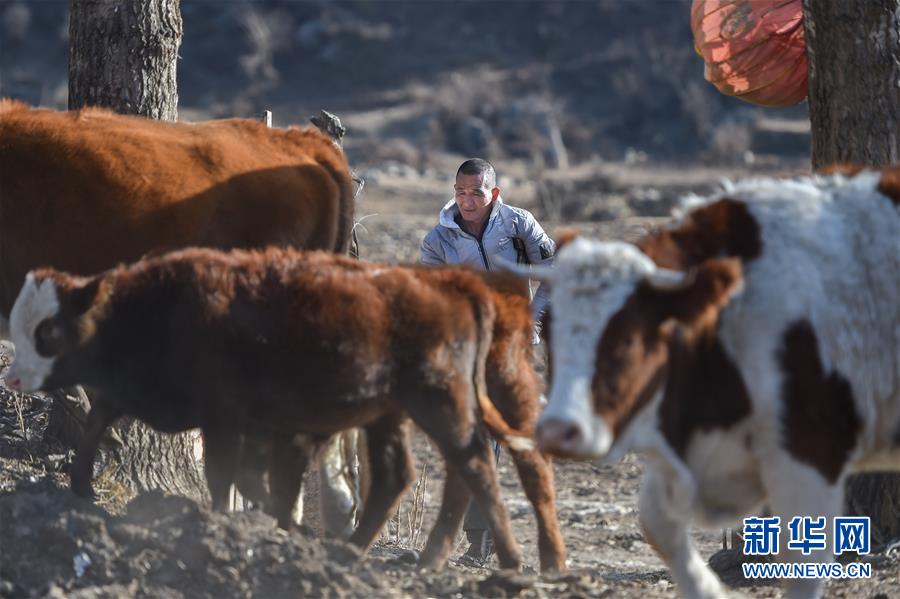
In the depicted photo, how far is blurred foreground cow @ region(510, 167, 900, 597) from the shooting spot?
16.4 feet

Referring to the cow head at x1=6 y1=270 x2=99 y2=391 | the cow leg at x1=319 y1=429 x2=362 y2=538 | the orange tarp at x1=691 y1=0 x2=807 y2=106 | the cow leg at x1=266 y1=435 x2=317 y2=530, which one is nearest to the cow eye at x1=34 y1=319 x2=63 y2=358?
the cow head at x1=6 y1=270 x2=99 y2=391

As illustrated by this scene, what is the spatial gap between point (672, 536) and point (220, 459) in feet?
6.41

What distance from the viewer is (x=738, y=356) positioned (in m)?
5.29

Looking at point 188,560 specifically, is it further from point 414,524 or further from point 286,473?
point 414,524

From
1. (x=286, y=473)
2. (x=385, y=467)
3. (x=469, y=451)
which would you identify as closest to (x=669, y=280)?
(x=469, y=451)

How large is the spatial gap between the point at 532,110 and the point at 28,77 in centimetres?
1302

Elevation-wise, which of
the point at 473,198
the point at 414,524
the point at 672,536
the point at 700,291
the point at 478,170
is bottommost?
the point at 414,524

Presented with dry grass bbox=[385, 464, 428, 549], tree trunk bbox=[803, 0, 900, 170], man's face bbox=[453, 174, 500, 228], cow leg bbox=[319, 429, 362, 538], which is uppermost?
tree trunk bbox=[803, 0, 900, 170]

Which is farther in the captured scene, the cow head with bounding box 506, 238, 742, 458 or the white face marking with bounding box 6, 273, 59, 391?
the white face marking with bounding box 6, 273, 59, 391

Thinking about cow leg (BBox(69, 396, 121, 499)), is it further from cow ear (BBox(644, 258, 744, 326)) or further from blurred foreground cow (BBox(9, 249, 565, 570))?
cow ear (BBox(644, 258, 744, 326))

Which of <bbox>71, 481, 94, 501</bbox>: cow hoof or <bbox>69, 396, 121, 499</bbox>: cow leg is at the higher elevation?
<bbox>69, 396, 121, 499</bbox>: cow leg

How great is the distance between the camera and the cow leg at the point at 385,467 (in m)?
6.54

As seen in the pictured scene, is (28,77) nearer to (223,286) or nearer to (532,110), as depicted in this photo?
(532,110)

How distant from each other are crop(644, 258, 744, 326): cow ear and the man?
3.23 metres
